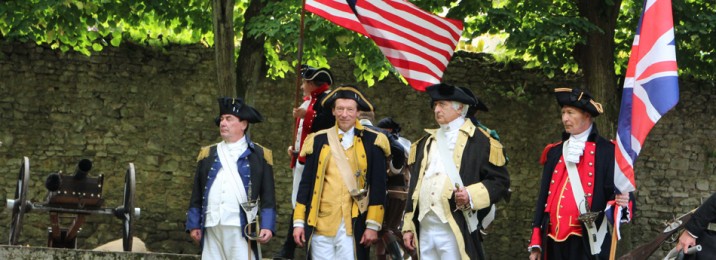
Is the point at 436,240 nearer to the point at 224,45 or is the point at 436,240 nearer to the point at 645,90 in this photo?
the point at 645,90

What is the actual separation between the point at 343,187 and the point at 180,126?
9091mm

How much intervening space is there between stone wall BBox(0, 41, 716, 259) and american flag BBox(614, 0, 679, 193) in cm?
925

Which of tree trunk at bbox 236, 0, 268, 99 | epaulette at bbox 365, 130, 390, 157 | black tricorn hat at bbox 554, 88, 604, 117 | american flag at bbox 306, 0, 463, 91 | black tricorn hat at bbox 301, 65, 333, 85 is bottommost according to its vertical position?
epaulette at bbox 365, 130, 390, 157

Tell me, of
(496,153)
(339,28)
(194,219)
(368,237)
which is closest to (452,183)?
(496,153)

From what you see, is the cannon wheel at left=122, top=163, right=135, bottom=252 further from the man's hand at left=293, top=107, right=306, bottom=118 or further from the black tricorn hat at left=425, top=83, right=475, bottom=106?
the black tricorn hat at left=425, top=83, right=475, bottom=106

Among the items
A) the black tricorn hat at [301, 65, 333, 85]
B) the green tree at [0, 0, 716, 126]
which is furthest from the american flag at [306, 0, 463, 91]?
the green tree at [0, 0, 716, 126]

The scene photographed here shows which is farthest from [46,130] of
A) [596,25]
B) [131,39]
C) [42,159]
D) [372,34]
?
[372,34]

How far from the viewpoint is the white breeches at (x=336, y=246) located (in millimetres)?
8625

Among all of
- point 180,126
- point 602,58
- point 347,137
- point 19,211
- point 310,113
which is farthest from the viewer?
point 180,126

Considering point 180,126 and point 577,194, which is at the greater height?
point 180,126

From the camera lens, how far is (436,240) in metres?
8.22

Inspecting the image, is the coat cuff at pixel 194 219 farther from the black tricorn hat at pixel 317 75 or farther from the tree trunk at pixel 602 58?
the tree trunk at pixel 602 58

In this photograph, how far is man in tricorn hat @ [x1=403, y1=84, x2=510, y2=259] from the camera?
8164 millimetres

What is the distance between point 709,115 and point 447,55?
936cm
